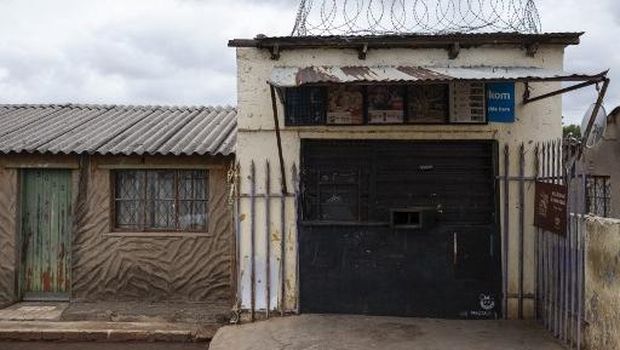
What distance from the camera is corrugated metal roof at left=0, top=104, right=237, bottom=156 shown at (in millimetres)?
8781

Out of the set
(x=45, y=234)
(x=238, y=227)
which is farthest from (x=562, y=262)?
(x=45, y=234)

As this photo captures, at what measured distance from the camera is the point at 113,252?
902 cm

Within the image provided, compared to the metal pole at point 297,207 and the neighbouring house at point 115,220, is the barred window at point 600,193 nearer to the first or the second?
the metal pole at point 297,207

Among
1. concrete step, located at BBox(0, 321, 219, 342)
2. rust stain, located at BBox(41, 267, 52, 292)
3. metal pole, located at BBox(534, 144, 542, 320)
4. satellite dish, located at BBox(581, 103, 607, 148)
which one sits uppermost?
satellite dish, located at BBox(581, 103, 607, 148)

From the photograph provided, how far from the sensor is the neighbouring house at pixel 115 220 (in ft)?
29.2

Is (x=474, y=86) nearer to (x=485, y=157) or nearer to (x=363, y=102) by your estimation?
(x=485, y=157)

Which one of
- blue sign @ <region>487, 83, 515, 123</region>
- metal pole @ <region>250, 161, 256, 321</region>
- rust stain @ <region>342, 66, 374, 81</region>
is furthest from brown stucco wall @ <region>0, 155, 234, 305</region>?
blue sign @ <region>487, 83, 515, 123</region>

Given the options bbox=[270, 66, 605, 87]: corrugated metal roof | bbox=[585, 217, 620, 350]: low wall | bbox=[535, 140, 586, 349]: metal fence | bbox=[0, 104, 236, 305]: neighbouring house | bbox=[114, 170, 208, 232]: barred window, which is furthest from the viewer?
bbox=[114, 170, 208, 232]: barred window

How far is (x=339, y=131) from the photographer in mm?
7359

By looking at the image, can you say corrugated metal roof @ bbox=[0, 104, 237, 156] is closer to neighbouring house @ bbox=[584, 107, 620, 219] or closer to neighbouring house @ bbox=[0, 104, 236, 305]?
neighbouring house @ bbox=[0, 104, 236, 305]

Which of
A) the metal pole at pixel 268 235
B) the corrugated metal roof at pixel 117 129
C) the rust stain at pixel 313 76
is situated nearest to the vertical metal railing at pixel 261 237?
the metal pole at pixel 268 235

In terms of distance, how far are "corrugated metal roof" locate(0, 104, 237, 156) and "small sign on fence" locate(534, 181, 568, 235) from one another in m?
4.31

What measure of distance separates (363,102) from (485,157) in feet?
5.60

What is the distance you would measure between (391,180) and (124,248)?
14.5 feet
